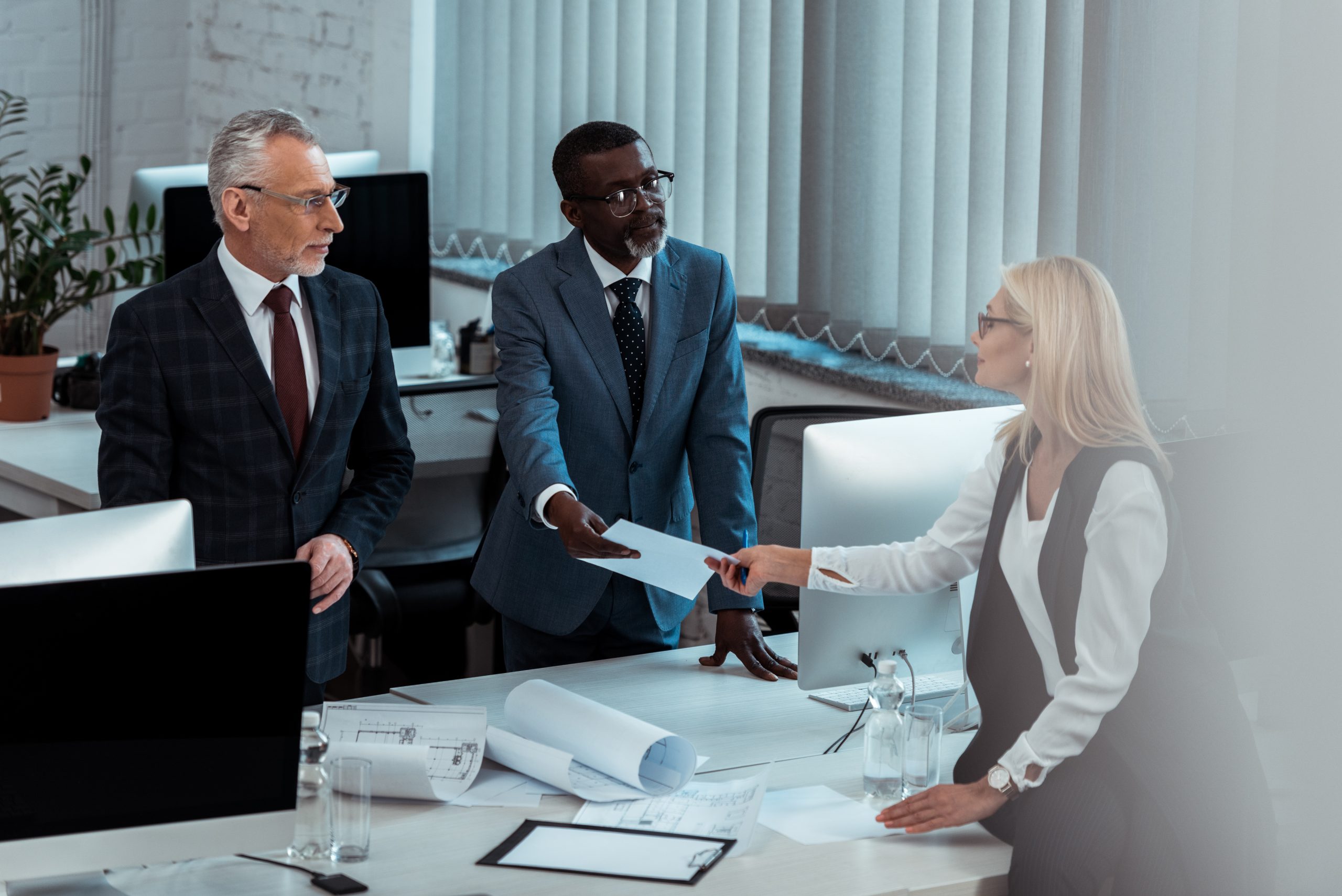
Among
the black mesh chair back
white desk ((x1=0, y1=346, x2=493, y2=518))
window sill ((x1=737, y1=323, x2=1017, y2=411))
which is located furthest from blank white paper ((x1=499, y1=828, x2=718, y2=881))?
the black mesh chair back

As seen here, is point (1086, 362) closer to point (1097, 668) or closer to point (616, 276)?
point (1097, 668)

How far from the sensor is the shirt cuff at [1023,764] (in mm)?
1572

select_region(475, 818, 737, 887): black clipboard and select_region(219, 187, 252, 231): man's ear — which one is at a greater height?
select_region(219, 187, 252, 231): man's ear

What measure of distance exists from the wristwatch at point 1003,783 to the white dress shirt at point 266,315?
44.2 inches

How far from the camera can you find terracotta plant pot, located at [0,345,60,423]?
356 centimetres

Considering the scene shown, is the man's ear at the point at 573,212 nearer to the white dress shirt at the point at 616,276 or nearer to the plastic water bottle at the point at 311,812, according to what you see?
the white dress shirt at the point at 616,276

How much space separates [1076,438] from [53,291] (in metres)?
2.84

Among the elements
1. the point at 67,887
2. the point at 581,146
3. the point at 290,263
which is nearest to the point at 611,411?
the point at 581,146

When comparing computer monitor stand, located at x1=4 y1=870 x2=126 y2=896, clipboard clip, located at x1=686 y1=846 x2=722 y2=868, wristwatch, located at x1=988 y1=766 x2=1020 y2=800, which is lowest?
computer monitor stand, located at x1=4 y1=870 x2=126 y2=896

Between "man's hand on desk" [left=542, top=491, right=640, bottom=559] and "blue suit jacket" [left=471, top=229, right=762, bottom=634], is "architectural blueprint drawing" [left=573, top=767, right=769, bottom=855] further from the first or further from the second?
"blue suit jacket" [left=471, top=229, right=762, bottom=634]

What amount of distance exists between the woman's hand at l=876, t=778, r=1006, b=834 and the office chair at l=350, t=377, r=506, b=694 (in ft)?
6.21

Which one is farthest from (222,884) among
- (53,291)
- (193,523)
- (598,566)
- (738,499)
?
(53,291)

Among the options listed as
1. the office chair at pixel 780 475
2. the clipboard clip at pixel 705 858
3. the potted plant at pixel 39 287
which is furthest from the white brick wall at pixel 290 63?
the clipboard clip at pixel 705 858

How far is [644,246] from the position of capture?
2.21 m
